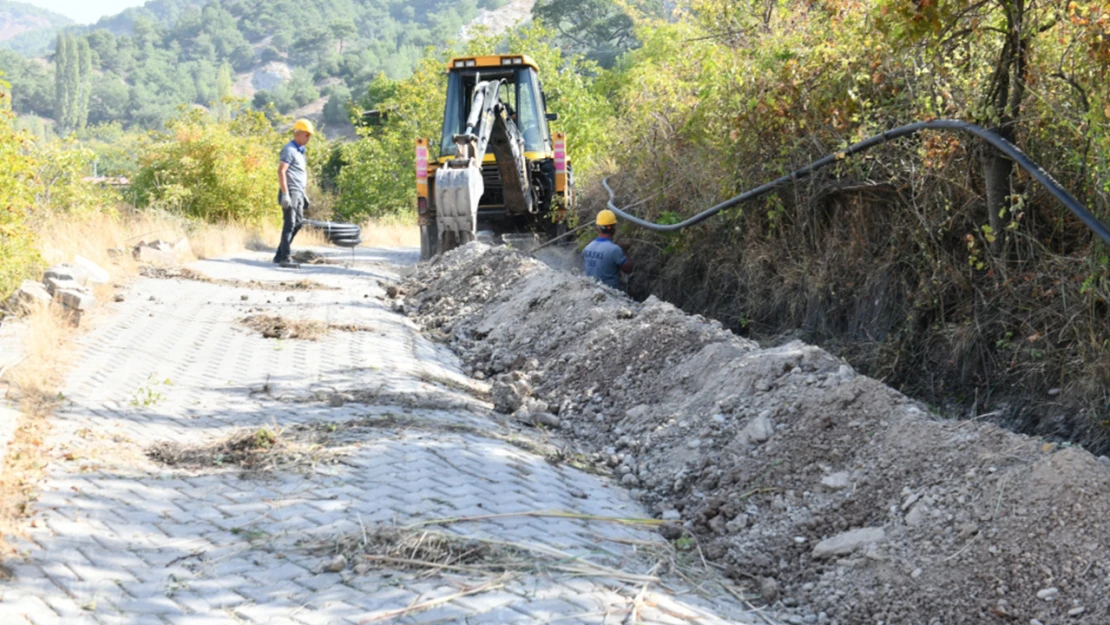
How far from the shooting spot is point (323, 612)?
4.14m

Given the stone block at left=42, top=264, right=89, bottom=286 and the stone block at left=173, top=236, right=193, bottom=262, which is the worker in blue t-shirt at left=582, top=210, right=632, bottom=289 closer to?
the stone block at left=42, top=264, right=89, bottom=286

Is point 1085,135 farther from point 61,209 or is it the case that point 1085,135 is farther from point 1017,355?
point 61,209

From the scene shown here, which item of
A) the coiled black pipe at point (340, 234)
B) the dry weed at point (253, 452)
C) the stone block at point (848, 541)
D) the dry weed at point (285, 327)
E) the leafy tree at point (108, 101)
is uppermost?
the leafy tree at point (108, 101)

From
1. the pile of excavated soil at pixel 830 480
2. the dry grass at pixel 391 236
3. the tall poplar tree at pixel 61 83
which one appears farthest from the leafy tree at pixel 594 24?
the tall poplar tree at pixel 61 83

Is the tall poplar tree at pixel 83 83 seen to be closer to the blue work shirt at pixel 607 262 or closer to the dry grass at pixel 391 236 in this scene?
the dry grass at pixel 391 236

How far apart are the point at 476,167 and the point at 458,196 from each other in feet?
1.94

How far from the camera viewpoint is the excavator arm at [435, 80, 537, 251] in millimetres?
15469

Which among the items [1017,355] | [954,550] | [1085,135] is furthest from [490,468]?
[1085,135]

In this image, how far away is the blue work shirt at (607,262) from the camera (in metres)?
12.2

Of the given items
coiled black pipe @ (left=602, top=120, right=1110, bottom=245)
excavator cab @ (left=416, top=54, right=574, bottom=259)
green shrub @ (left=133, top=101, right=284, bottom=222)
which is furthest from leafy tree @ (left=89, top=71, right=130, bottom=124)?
coiled black pipe @ (left=602, top=120, right=1110, bottom=245)

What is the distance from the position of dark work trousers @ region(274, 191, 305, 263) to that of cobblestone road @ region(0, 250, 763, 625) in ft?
22.8

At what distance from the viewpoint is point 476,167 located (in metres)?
15.7

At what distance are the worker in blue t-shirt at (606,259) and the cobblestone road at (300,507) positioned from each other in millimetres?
3336

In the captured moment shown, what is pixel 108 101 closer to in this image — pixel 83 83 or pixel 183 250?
pixel 83 83
